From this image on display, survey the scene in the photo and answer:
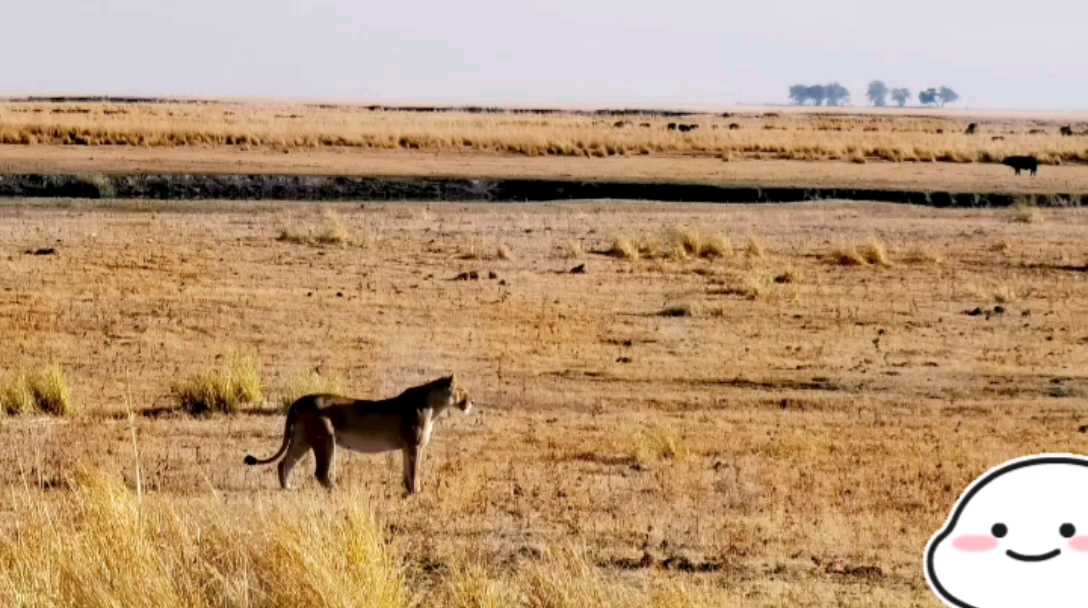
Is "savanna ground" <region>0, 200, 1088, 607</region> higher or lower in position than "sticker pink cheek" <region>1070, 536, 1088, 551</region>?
lower

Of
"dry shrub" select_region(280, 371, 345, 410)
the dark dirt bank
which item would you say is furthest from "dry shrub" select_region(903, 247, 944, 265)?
"dry shrub" select_region(280, 371, 345, 410)

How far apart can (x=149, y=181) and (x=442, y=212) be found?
29.2 ft

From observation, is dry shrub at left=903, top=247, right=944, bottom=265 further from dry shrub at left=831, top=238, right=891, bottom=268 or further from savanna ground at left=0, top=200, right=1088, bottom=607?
dry shrub at left=831, top=238, right=891, bottom=268

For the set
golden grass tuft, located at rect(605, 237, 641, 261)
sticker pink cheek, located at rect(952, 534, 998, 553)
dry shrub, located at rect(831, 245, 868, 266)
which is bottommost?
dry shrub, located at rect(831, 245, 868, 266)

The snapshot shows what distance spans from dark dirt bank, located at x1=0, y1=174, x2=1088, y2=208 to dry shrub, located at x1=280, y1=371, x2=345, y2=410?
84.9 ft

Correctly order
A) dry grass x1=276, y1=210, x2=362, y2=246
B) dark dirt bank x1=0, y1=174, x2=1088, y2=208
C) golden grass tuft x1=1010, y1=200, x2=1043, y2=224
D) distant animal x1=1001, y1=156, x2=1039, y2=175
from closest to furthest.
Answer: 1. dry grass x1=276, y1=210, x2=362, y2=246
2. golden grass tuft x1=1010, y1=200, x2=1043, y2=224
3. dark dirt bank x1=0, y1=174, x2=1088, y2=208
4. distant animal x1=1001, y1=156, x2=1039, y2=175

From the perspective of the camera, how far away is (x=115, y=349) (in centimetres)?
1945

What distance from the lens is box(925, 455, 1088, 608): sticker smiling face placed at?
300cm

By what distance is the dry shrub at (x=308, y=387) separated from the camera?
52.0 ft

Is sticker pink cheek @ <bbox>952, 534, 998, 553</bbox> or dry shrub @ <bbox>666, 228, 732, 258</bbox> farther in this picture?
dry shrub @ <bbox>666, 228, 732, 258</bbox>

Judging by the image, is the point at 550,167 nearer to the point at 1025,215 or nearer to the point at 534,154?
the point at 534,154

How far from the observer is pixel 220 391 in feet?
51.4

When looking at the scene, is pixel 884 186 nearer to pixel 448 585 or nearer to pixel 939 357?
pixel 939 357

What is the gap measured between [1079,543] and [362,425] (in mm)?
8655
